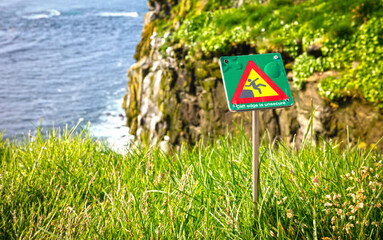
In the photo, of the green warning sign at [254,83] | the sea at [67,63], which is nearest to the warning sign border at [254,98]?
the green warning sign at [254,83]

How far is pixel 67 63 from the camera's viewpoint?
25047mm

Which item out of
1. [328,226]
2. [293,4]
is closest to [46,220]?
[328,226]

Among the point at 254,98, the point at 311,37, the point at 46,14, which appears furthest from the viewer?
the point at 46,14

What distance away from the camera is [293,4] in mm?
7477

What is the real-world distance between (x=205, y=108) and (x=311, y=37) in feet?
8.86

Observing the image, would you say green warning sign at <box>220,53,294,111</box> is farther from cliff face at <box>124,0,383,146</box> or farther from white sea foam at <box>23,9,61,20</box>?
white sea foam at <box>23,9,61,20</box>

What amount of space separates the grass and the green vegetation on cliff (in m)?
2.92

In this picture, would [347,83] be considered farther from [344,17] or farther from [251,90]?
[251,90]

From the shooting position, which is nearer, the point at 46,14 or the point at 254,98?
the point at 254,98

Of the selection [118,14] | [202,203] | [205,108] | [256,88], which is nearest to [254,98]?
[256,88]

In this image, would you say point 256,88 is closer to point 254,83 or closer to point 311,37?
point 254,83

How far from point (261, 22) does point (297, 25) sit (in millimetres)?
866

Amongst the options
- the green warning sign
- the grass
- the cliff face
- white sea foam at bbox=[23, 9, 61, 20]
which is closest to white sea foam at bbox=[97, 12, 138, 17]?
white sea foam at bbox=[23, 9, 61, 20]

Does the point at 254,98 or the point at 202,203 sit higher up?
the point at 254,98
